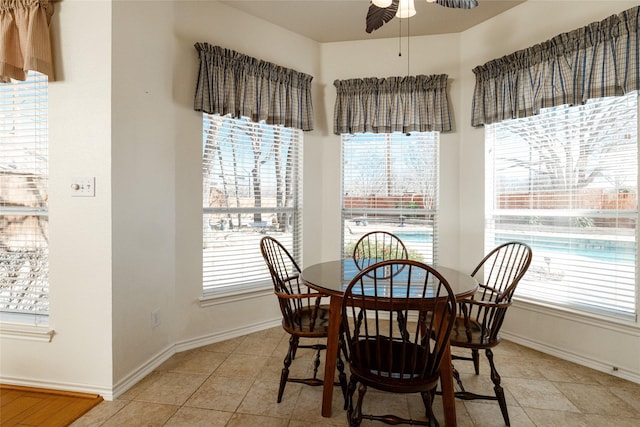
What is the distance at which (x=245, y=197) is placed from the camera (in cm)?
288

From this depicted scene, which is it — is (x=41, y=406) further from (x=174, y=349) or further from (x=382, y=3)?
(x=382, y=3)

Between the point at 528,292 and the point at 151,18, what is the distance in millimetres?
3615

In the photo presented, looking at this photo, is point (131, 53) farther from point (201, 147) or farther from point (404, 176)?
point (404, 176)

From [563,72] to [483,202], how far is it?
3.79 feet

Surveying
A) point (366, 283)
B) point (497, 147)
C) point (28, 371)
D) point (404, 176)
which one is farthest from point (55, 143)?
point (497, 147)

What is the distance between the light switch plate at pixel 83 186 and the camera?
1.84 metres

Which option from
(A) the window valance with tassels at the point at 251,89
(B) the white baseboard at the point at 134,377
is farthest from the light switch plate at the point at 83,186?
(B) the white baseboard at the point at 134,377

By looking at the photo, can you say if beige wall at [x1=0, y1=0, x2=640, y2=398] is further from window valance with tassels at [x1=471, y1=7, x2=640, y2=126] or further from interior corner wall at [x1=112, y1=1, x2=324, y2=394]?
window valance with tassels at [x1=471, y1=7, x2=640, y2=126]

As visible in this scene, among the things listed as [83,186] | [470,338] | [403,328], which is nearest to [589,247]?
[470,338]

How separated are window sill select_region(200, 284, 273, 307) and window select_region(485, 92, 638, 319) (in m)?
2.15

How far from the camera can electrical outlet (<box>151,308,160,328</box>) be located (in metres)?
2.22

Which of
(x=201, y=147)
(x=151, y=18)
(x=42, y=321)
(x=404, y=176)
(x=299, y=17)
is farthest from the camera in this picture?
(x=404, y=176)

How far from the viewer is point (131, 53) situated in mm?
1996

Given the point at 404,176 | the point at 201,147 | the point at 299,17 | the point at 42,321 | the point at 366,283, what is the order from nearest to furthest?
the point at 366,283 → the point at 42,321 → the point at 201,147 → the point at 299,17 → the point at 404,176
